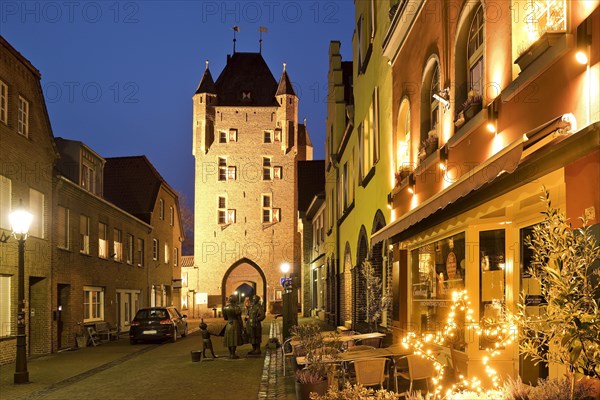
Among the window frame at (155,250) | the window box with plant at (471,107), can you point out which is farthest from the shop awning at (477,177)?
the window frame at (155,250)

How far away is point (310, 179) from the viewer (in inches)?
1903

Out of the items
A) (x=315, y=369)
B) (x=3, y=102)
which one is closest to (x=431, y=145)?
(x=315, y=369)

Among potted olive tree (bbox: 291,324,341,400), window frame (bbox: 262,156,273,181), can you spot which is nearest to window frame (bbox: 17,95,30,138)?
potted olive tree (bbox: 291,324,341,400)

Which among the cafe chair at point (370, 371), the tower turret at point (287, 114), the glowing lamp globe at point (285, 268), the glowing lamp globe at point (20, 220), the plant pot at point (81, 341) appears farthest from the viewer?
Answer: the tower turret at point (287, 114)

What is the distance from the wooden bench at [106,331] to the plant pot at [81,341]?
150 cm

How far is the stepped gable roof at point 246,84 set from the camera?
58750 mm

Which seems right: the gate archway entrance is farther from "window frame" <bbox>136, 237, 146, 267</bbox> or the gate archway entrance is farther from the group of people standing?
the group of people standing

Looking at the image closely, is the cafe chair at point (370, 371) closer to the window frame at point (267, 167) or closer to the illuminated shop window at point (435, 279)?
the illuminated shop window at point (435, 279)

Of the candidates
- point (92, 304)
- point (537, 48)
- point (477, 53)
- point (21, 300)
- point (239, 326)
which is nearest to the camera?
point (537, 48)

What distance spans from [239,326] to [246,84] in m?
43.4

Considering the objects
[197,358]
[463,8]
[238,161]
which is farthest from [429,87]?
[238,161]

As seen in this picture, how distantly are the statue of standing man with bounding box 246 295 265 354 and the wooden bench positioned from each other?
30.3 feet

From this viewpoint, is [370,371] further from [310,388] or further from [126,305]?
[126,305]

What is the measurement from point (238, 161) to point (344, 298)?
33464mm
